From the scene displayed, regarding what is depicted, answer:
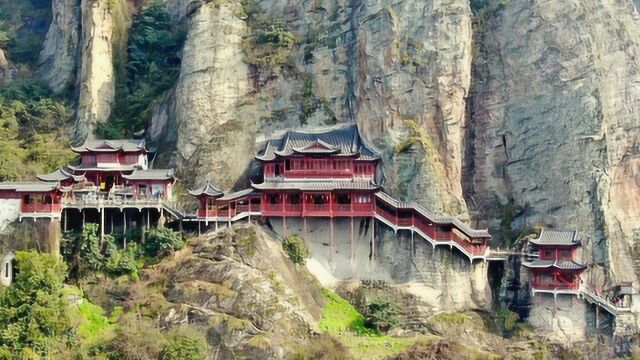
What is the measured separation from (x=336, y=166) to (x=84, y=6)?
22.8m

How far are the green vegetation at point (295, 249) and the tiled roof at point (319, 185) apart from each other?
306 centimetres

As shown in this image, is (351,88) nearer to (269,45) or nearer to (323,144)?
(323,144)

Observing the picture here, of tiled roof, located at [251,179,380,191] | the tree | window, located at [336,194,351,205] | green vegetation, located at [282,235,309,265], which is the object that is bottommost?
the tree

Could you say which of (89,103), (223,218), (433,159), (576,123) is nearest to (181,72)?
(89,103)

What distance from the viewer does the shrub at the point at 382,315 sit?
51.3 meters

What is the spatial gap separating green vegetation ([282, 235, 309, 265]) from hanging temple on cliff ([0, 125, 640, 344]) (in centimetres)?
128

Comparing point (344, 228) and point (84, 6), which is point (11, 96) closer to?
point (84, 6)

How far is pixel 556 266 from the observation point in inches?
2083

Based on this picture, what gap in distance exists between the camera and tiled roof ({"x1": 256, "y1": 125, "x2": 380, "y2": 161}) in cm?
5753

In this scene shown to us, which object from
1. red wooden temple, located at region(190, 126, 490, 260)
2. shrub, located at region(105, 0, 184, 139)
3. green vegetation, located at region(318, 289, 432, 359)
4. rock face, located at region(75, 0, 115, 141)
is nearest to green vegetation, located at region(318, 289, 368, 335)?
green vegetation, located at region(318, 289, 432, 359)

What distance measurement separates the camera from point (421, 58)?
195 feet

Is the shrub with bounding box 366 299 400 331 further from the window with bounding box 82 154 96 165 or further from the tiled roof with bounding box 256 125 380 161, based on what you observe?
A: the window with bounding box 82 154 96 165

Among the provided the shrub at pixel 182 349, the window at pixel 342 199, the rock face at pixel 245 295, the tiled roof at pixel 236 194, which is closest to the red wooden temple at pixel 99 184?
the tiled roof at pixel 236 194

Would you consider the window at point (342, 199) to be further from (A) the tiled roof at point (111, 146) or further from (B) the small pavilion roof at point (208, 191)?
(A) the tiled roof at point (111, 146)
